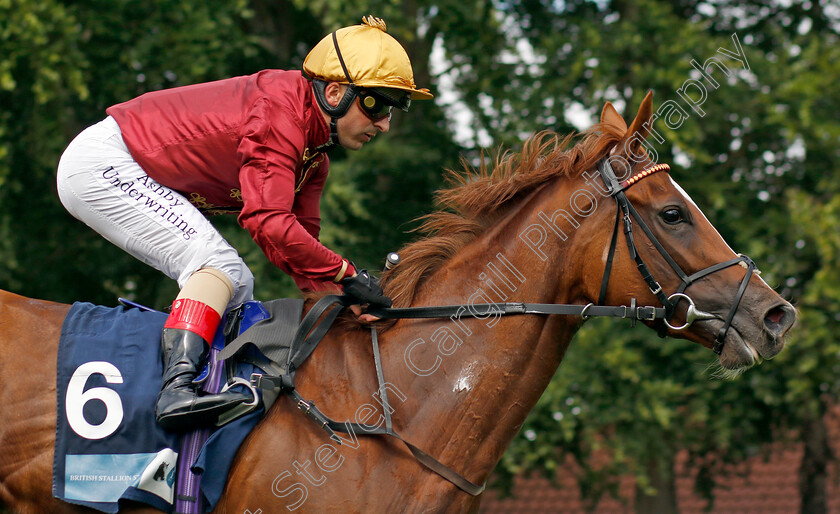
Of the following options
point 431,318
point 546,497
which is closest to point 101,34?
point 431,318

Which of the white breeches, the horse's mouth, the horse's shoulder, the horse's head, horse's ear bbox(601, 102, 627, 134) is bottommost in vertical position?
the horse's mouth

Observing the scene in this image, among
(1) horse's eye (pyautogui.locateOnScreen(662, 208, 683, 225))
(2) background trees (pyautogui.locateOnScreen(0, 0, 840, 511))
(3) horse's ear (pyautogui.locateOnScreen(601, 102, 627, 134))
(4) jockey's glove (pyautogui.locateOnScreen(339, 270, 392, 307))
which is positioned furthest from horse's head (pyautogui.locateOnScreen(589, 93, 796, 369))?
(2) background trees (pyautogui.locateOnScreen(0, 0, 840, 511))

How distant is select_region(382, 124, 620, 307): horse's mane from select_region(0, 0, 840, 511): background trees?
15.0 feet

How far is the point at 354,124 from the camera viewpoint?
3.45 m

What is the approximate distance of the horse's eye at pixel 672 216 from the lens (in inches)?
124

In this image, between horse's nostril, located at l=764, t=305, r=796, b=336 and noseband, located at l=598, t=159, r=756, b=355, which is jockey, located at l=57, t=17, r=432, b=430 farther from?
horse's nostril, located at l=764, t=305, r=796, b=336

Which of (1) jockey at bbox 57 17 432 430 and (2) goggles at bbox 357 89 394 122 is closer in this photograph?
(1) jockey at bbox 57 17 432 430

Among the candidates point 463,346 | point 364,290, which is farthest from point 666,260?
point 364,290

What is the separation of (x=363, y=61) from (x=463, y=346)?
126 centimetres

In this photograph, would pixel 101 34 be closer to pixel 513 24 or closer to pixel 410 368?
pixel 513 24

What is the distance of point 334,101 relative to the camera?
3.41 m

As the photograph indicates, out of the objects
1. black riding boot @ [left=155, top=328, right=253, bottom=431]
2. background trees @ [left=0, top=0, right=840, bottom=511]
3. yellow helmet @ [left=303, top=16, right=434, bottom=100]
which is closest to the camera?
black riding boot @ [left=155, top=328, right=253, bottom=431]

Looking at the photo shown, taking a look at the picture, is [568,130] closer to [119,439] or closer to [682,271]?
[682,271]

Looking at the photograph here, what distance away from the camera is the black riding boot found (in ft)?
9.53
